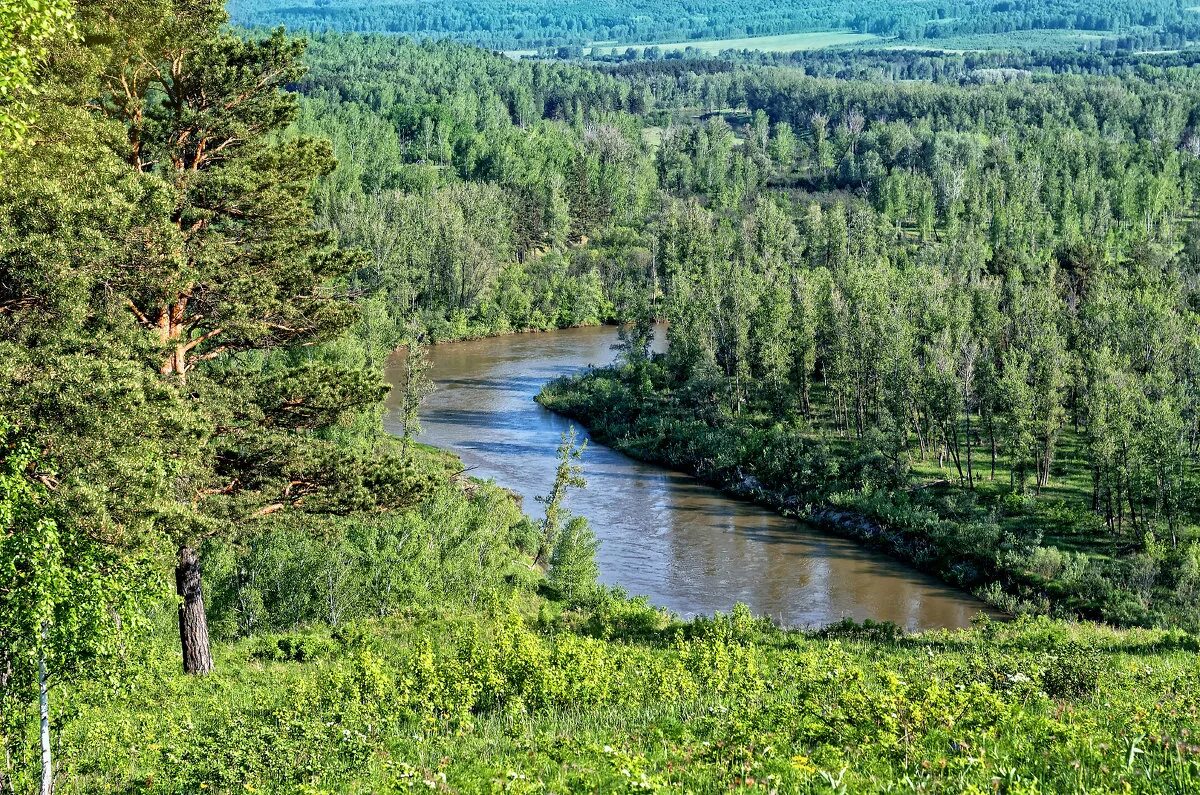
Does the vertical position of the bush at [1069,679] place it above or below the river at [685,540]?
above

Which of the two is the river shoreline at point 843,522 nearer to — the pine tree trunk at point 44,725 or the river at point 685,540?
the river at point 685,540

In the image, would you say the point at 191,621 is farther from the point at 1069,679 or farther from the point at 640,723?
the point at 1069,679

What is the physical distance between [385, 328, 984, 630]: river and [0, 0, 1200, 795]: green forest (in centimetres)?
159

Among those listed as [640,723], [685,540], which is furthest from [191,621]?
[685,540]

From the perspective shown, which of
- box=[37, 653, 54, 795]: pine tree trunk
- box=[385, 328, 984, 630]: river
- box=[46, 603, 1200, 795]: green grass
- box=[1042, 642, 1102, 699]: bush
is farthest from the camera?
box=[385, 328, 984, 630]: river

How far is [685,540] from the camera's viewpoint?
43750 millimetres

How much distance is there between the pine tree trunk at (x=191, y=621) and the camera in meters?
19.8

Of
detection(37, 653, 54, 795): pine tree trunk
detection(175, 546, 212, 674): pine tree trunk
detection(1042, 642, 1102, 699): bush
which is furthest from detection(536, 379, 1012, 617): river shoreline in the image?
detection(37, 653, 54, 795): pine tree trunk

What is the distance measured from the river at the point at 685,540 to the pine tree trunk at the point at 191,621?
1721 cm

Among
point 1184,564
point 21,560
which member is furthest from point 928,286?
point 21,560

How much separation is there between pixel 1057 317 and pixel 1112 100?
88.9m

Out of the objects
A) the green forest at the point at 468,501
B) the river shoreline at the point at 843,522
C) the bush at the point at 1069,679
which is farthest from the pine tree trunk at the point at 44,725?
the river shoreline at the point at 843,522

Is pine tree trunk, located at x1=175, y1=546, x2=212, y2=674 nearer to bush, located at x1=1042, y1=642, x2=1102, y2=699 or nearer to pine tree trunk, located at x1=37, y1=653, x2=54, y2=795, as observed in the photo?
pine tree trunk, located at x1=37, y1=653, x2=54, y2=795

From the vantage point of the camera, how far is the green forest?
12.9 meters
